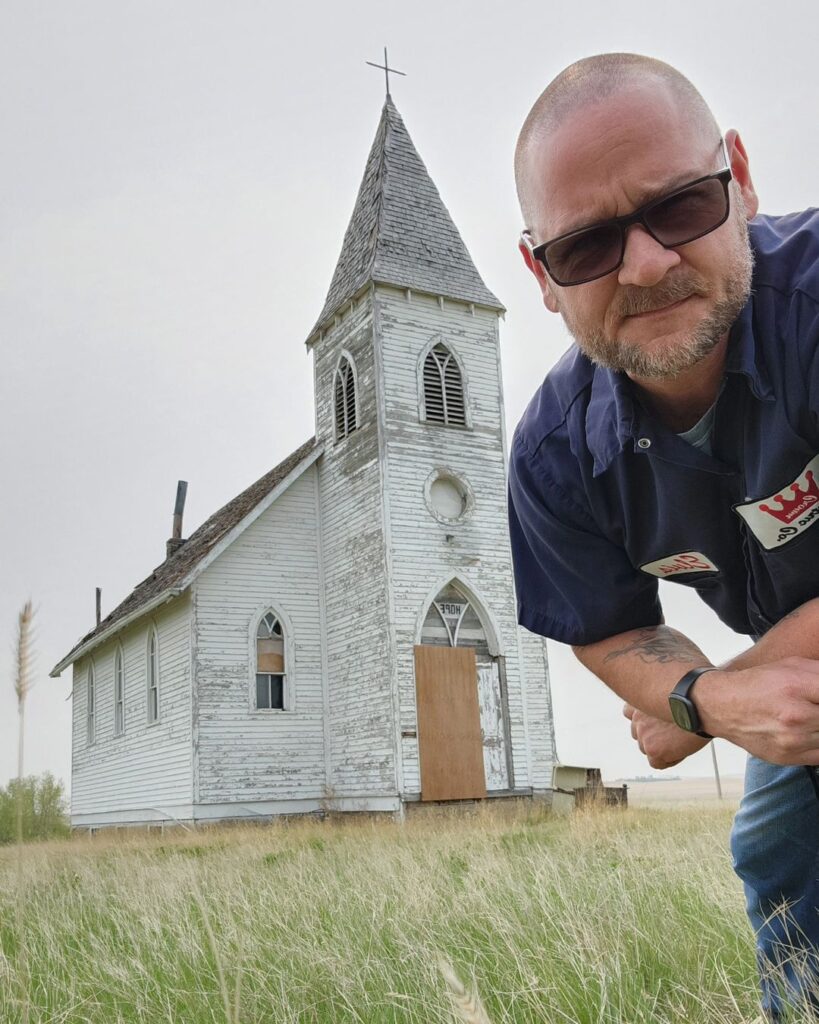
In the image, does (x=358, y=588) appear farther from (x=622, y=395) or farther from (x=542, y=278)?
(x=622, y=395)

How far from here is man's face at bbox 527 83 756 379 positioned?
7.25ft

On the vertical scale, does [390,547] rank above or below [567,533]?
above

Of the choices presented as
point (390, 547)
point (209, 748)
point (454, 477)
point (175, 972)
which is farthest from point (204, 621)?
point (175, 972)

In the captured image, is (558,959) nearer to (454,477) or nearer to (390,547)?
(390,547)

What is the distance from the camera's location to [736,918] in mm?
3748

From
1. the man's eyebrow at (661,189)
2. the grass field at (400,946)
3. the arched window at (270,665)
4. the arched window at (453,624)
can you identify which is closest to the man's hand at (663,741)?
the grass field at (400,946)

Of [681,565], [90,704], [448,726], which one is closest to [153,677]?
[90,704]

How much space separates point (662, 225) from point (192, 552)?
19315mm

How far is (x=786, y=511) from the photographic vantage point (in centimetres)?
234

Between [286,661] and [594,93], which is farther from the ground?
[286,661]

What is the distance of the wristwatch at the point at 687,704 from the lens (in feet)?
7.50

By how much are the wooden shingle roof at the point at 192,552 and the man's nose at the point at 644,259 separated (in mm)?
16170

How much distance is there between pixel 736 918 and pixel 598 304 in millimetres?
2590

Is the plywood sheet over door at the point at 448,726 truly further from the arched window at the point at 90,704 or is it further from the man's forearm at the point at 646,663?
the man's forearm at the point at 646,663
